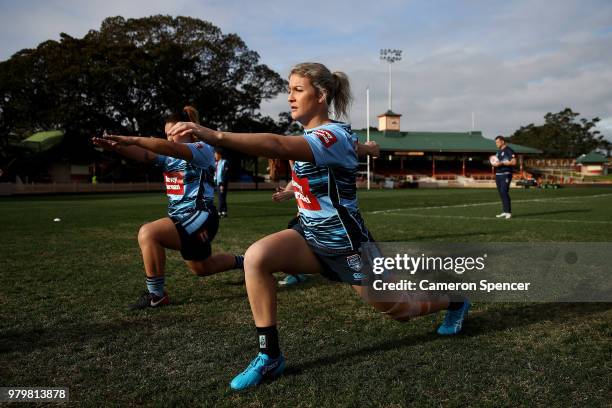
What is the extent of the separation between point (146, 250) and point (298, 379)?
251 centimetres

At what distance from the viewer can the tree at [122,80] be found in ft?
132

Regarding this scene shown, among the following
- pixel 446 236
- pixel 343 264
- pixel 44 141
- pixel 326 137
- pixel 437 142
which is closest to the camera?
pixel 326 137

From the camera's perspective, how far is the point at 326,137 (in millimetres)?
2914

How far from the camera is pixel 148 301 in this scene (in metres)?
4.88

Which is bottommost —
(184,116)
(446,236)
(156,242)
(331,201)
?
(446,236)

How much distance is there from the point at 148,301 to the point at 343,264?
250 cm

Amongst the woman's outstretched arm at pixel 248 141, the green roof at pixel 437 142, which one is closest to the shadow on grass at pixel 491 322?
the woman's outstretched arm at pixel 248 141

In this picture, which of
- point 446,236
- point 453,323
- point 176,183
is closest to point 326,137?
point 453,323

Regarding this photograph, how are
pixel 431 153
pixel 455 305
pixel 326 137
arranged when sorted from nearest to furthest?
pixel 326 137, pixel 455 305, pixel 431 153

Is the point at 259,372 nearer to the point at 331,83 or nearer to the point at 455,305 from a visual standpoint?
the point at 455,305

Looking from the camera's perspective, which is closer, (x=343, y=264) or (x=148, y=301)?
(x=343, y=264)

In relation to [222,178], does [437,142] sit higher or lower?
higher

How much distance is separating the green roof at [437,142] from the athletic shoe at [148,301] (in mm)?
57662

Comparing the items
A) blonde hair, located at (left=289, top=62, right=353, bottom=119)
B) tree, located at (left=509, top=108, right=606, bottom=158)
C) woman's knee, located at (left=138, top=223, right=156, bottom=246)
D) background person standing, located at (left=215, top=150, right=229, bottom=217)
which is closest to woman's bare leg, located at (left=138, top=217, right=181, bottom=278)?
woman's knee, located at (left=138, top=223, right=156, bottom=246)
